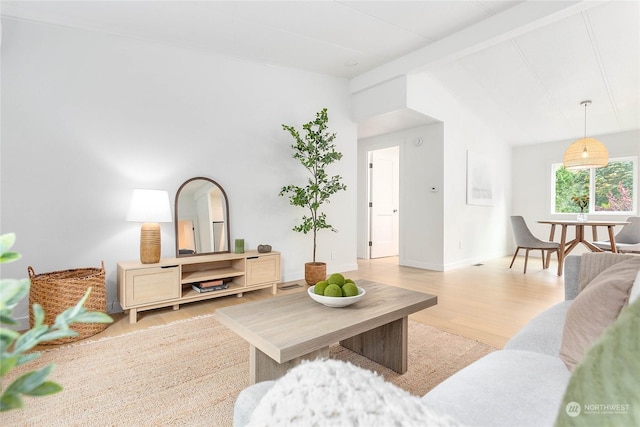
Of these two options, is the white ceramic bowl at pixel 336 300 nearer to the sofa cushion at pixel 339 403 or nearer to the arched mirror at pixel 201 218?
the sofa cushion at pixel 339 403

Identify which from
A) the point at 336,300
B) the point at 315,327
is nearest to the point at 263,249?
the point at 336,300

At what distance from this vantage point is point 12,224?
2514mm

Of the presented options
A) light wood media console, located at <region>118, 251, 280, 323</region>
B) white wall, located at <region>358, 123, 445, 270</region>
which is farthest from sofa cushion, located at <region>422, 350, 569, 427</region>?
white wall, located at <region>358, 123, 445, 270</region>

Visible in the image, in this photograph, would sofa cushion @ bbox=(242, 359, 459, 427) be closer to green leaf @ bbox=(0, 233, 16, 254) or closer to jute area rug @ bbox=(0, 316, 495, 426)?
green leaf @ bbox=(0, 233, 16, 254)

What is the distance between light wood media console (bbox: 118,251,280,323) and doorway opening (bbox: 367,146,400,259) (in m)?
2.88

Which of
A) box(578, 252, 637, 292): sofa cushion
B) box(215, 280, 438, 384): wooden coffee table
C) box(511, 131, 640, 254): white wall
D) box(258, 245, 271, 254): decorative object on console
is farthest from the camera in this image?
box(511, 131, 640, 254): white wall

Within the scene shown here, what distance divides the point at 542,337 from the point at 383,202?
499 centimetres

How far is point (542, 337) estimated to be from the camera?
1279mm

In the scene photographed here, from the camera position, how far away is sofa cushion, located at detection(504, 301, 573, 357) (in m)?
1.21

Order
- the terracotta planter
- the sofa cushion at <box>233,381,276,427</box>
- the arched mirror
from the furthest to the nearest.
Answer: the terracotta planter → the arched mirror → the sofa cushion at <box>233,381,276,427</box>

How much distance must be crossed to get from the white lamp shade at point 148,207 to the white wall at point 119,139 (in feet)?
1.05

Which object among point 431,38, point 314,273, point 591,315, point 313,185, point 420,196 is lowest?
point 314,273

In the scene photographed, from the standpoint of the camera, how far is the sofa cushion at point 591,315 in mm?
979

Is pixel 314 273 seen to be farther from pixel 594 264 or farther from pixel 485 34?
pixel 485 34
